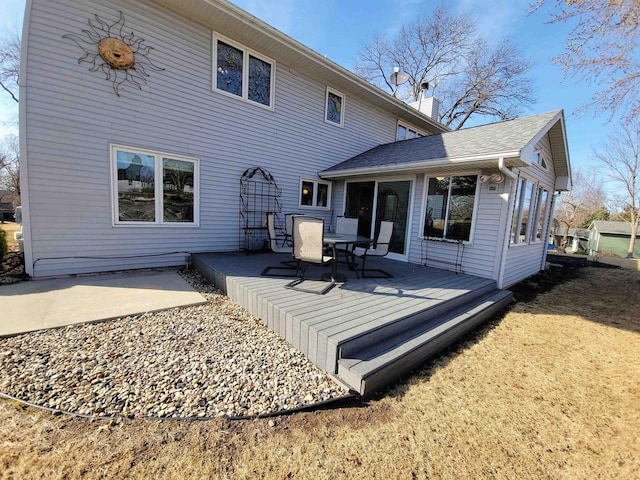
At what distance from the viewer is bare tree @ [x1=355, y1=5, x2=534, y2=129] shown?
1491cm

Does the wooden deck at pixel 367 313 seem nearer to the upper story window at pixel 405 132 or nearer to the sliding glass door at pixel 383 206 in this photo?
the sliding glass door at pixel 383 206

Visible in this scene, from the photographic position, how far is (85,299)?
3.76 meters

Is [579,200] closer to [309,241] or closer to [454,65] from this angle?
[454,65]

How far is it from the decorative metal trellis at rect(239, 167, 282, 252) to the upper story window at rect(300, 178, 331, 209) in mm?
907

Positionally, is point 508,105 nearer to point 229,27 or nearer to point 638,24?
point 638,24

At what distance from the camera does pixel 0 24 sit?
10367mm

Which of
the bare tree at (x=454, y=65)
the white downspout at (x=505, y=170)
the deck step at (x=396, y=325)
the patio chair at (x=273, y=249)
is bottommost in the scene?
the deck step at (x=396, y=325)

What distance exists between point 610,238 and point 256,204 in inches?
1404

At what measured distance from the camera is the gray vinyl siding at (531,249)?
569cm

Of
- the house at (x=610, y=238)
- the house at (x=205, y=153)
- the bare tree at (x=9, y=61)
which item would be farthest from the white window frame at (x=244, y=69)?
the house at (x=610, y=238)

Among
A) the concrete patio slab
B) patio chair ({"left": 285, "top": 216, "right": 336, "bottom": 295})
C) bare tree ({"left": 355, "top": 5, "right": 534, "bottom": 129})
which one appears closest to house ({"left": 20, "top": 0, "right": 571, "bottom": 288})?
the concrete patio slab

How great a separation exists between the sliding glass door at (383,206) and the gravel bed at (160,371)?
4.71 meters

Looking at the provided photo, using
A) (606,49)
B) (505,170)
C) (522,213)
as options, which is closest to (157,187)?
(505,170)

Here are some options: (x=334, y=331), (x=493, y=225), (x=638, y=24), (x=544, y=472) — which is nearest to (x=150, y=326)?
(x=334, y=331)
